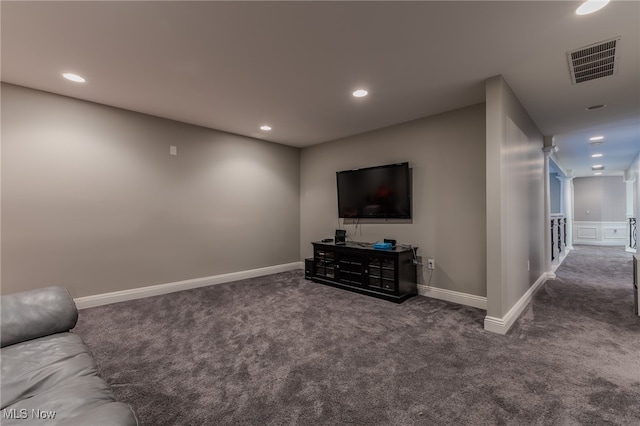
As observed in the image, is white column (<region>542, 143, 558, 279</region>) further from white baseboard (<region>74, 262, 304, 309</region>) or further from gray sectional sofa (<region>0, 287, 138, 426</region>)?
gray sectional sofa (<region>0, 287, 138, 426</region>)

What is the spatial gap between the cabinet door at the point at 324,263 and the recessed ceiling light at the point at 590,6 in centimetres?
350

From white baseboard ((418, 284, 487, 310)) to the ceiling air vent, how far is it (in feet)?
8.02

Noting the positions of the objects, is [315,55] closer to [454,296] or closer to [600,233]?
[454,296]

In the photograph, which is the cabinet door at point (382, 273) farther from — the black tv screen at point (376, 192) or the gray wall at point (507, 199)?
the gray wall at point (507, 199)

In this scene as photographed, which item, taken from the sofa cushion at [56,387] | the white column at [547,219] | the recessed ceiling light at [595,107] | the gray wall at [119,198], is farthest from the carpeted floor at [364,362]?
the recessed ceiling light at [595,107]

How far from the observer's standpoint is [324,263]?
4477mm

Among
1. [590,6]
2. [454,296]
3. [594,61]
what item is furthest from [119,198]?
[594,61]

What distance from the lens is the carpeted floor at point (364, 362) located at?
5.21 ft

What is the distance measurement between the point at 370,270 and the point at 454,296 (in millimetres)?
1075

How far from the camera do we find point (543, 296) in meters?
3.79

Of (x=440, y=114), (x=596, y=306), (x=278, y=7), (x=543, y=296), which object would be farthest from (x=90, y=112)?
(x=596, y=306)

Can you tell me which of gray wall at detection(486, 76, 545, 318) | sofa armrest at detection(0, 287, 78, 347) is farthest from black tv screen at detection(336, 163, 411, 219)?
sofa armrest at detection(0, 287, 78, 347)

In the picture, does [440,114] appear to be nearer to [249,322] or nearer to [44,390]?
[249,322]

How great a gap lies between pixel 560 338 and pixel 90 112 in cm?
547
